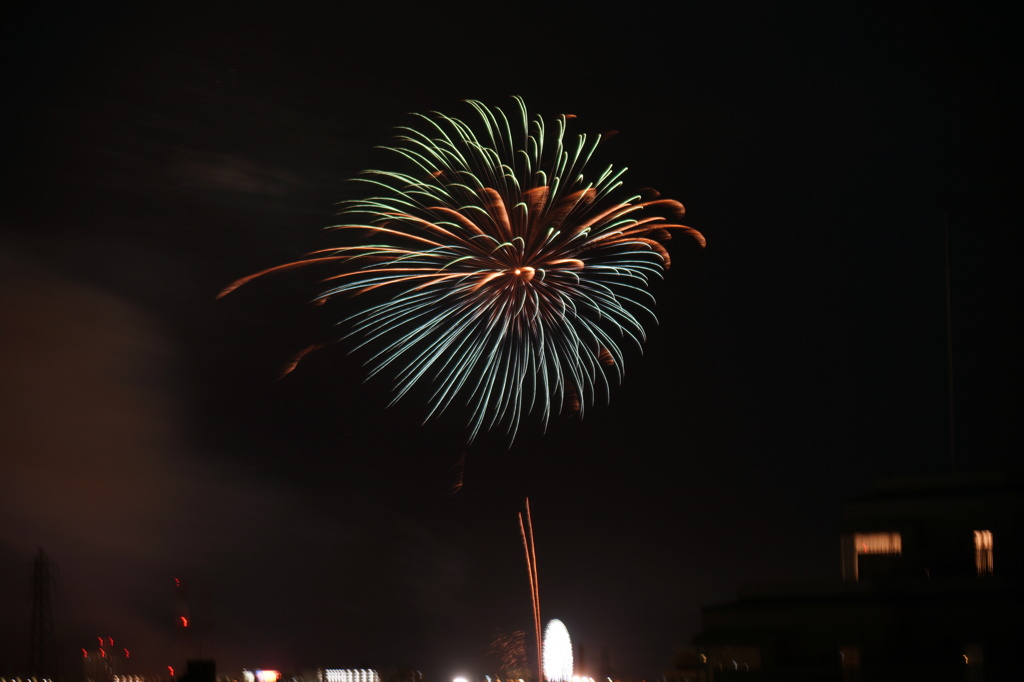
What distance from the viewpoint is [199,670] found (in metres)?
41.5

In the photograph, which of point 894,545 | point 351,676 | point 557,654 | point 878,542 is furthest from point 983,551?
point 351,676

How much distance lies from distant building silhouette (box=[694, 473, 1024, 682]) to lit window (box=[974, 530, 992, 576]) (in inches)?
1.5

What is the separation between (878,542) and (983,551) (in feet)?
12.6

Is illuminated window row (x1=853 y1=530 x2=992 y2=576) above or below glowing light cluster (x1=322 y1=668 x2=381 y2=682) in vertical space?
above

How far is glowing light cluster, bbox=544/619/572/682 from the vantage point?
92.9m

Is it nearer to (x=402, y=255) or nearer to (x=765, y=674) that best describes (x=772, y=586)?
(x=765, y=674)

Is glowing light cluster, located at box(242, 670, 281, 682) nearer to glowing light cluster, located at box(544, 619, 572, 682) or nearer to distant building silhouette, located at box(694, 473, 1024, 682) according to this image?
glowing light cluster, located at box(544, 619, 572, 682)

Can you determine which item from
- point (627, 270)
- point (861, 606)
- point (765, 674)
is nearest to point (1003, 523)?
point (861, 606)

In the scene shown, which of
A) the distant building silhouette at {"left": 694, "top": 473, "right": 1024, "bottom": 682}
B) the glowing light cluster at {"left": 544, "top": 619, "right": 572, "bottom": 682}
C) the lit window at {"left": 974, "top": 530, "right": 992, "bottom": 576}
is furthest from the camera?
the glowing light cluster at {"left": 544, "top": 619, "right": 572, "bottom": 682}

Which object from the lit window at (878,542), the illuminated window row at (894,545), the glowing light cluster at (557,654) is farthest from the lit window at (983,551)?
the glowing light cluster at (557,654)

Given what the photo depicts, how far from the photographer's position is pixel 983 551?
45.2m

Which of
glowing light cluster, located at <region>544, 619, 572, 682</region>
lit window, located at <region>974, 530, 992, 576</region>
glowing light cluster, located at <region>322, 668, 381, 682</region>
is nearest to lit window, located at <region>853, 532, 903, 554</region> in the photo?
lit window, located at <region>974, 530, 992, 576</region>

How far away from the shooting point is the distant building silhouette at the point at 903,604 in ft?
137

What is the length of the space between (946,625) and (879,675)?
3524 millimetres
